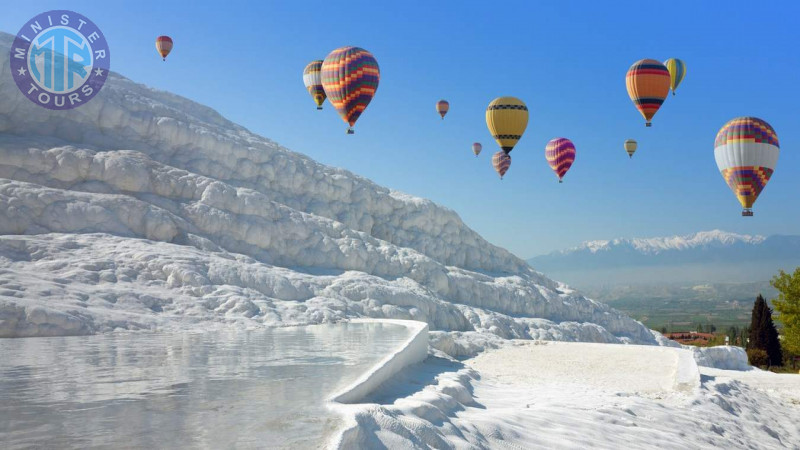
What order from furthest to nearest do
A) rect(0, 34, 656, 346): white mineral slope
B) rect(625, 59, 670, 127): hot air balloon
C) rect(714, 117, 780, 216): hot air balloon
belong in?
rect(625, 59, 670, 127): hot air balloon, rect(714, 117, 780, 216): hot air balloon, rect(0, 34, 656, 346): white mineral slope

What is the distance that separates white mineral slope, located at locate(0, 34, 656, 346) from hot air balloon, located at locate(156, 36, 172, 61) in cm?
825

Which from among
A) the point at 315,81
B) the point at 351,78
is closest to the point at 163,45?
the point at 315,81

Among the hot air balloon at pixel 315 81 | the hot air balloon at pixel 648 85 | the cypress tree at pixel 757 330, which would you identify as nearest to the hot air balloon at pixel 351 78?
the hot air balloon at pixel 315 81

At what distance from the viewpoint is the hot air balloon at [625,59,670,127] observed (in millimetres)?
38875

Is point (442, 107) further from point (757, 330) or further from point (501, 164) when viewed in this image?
point (757, 330)

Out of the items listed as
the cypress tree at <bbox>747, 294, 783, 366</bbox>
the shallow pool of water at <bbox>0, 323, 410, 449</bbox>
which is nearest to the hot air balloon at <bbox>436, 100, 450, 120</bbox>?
the cypress tree at <bbox>747, 294, 783, 366</bbox>

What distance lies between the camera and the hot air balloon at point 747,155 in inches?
1316

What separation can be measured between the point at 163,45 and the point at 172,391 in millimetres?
44745

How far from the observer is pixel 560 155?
49.2 metres

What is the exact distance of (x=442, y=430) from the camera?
9688mm

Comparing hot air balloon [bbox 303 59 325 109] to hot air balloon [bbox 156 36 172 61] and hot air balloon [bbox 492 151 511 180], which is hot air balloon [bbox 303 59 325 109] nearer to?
hot air balloon [bbox 156 36 172 61]

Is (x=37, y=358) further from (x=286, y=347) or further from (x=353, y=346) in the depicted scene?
(x=353, y=346)

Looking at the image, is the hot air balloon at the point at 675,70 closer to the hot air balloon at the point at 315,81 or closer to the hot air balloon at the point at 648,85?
the hot air balloon at the point at 648,85

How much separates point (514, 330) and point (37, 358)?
1053 inches
